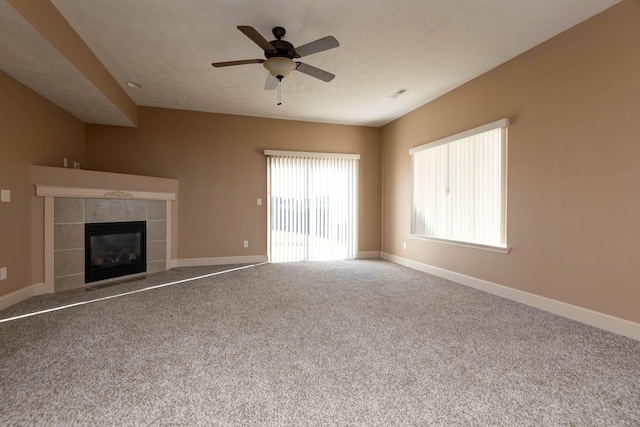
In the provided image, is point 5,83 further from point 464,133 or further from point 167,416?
point 464,133

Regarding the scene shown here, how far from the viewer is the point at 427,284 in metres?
4.27

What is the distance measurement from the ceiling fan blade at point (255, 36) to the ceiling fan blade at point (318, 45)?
0.27m

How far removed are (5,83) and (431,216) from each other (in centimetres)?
571

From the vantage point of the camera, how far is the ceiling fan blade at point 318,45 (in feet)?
8.45

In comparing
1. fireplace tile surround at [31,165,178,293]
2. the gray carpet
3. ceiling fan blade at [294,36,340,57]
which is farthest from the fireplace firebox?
ceiling fan blade at [294,36,340,57]

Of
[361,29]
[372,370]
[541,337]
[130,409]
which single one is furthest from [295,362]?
[361,29]

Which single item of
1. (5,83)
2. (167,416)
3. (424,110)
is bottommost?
(167,416)

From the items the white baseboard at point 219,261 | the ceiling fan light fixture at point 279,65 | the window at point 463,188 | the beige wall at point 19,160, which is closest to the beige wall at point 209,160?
the white baseboard at point 219,261

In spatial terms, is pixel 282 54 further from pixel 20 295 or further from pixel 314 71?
pixel 20 295

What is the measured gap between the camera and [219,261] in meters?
5.68

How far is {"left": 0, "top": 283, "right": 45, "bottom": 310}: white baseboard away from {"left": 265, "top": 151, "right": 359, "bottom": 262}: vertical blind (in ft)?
11.1

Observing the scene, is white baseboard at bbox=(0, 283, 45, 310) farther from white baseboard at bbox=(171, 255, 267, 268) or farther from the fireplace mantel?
white baseboard at bbox=(171, 255, 267, 268)

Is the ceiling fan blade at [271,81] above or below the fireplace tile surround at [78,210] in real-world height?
above

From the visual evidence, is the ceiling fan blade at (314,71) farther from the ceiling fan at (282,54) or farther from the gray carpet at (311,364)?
the gray carpet at (311,364)
